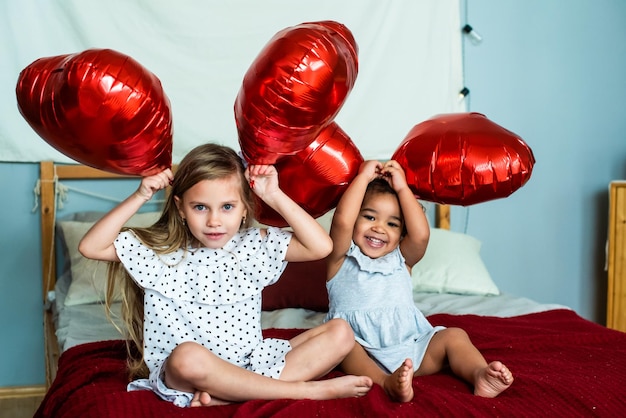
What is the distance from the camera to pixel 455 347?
1.52 meters

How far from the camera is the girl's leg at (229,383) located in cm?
129

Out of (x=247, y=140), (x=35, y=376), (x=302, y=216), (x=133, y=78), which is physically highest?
(x=133, y=78)

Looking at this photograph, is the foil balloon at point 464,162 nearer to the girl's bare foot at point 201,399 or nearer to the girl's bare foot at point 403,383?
the girl's bare foot at point 403,383

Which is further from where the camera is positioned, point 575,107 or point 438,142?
point 575,107

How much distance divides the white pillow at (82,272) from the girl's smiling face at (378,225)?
33.8 inches

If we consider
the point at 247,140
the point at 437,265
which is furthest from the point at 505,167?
the point at 437,265

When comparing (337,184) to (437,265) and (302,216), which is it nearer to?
(302,216)

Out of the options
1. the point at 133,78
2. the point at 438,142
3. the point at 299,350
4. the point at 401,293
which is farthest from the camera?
the point at 401,293

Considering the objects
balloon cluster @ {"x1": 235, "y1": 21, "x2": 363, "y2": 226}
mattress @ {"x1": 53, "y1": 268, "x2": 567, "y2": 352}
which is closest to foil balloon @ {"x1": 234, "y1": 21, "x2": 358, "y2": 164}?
balloon cluster @ {"x1": 235, "y1": 21, "x2": 363, "y2": 226}

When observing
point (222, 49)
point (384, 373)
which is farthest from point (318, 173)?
point (222, 49)

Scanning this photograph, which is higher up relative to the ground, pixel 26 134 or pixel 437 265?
pixel 26 134

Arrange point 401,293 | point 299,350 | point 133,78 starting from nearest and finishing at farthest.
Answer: point 133,78, point 299,350, point 401,293

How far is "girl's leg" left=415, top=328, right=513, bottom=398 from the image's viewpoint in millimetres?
1352

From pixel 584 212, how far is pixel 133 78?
250 cm
